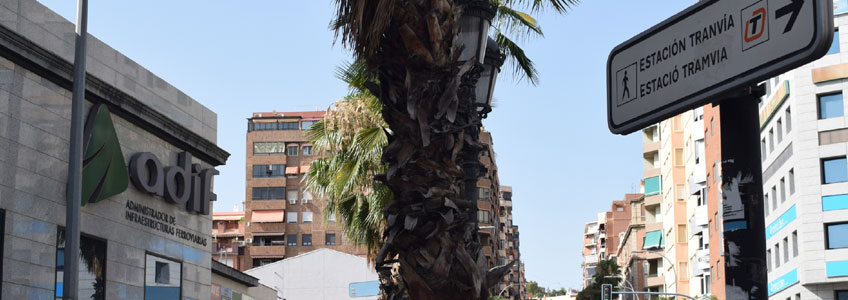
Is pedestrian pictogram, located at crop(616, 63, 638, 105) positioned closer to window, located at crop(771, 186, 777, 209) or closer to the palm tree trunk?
the palm tree trunk

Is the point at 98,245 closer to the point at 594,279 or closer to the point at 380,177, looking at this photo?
the point at 380,177

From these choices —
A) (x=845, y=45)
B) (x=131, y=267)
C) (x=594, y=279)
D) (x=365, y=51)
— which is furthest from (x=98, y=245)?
(x=594, y=279)

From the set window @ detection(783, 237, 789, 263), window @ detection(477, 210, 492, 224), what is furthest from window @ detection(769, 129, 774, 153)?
window @ detection(477, 210, 492, 224)

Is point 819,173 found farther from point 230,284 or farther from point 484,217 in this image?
point 484,217

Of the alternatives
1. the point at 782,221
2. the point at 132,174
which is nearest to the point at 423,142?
the point at 132,174

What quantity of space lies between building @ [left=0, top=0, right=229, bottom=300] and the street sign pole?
59.3 feet

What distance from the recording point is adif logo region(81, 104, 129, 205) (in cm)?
2350

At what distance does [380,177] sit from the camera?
29.0 feet

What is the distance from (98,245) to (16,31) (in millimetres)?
5824

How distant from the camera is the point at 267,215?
108m

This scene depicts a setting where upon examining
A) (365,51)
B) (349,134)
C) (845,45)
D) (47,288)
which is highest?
(845,45)

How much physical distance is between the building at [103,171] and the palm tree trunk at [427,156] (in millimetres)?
12640

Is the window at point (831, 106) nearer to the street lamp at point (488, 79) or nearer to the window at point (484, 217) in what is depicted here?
the street lamp at point (488, 79)

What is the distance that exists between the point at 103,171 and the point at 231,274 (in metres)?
17.9
